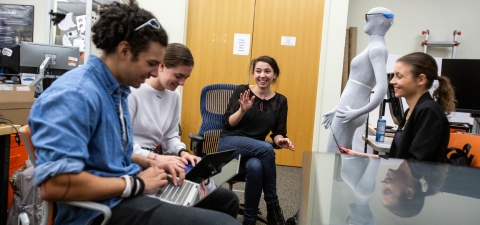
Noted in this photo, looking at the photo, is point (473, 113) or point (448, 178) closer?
point (448, 178)

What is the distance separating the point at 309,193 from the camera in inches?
32.4

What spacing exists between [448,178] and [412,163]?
0.17 m

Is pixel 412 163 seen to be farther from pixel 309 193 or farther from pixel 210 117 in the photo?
pixel 210 117

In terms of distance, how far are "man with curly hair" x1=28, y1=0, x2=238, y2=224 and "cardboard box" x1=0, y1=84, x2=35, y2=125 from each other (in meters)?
1.32

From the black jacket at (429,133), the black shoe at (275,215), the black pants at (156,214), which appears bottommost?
the black shoe at (275,215)

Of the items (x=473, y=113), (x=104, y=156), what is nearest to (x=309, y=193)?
(x=104, y=156)

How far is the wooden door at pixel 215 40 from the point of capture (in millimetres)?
3834

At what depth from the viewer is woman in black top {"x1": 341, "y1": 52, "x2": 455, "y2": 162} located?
145cm

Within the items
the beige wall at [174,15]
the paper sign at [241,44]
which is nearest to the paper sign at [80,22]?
the beige wall at [174,15]

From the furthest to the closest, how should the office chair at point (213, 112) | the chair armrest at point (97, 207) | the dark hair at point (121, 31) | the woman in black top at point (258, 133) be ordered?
the office chair at point (213, 112), the woman in black top at point (258, 133), the dark hair at point (121, 31), the chair armrest at point (97, 207)

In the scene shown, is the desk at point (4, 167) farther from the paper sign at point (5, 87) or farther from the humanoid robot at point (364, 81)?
the humanoid robot at point (364, 81)

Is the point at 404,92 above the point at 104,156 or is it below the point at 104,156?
above

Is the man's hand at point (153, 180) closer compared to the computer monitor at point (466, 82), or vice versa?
the man's hand at point (153, 180)

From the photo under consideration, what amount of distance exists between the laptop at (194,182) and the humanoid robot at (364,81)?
858mm
